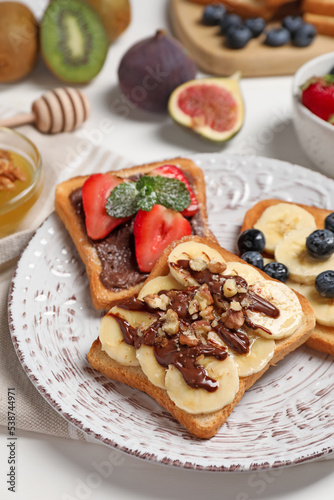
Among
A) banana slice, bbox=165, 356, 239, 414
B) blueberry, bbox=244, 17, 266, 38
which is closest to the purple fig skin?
blueberry, bbox=244, 17, 266, 38

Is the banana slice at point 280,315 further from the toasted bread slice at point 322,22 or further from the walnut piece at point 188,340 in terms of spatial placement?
the toasted bread slice at point 322,22

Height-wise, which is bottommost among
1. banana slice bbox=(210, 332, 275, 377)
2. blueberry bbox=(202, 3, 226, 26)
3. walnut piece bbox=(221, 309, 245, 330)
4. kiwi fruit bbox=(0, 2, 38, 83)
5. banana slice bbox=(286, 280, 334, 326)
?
banana slice bbox=(286, 280, 334, 326)

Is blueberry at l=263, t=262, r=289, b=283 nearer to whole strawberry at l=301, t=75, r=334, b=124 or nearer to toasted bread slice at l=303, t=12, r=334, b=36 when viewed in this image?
whole strawberry at l=301, t=75, r=334, b=124

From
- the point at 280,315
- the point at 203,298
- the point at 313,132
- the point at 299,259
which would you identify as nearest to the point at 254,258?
the point at 299,259

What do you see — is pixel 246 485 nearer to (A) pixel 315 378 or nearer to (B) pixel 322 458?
(B) pixel 322 458

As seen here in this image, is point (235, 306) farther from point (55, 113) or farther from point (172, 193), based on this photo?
point (55, 113)

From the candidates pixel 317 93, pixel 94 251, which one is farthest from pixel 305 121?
pixel 94 251
